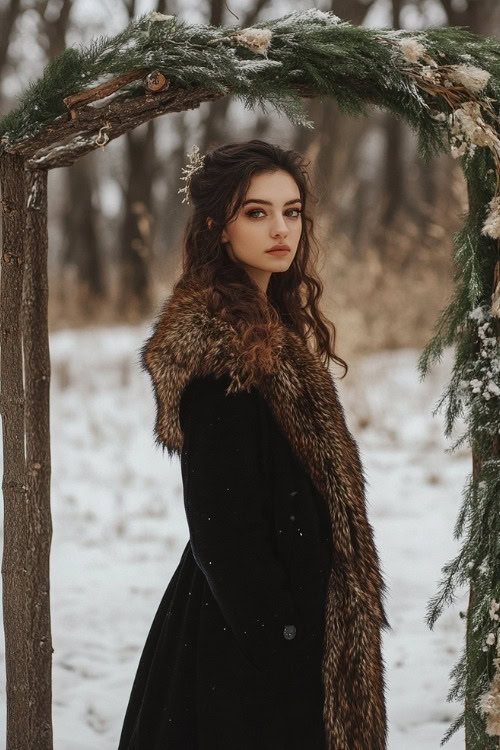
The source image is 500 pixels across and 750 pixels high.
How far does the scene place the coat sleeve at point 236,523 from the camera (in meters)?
1.96

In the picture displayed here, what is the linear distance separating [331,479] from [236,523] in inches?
11.8

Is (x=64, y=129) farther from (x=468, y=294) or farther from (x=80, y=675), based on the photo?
(x=80, y=675)

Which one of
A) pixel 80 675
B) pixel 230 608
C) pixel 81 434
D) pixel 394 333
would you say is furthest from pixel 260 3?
pixel 230 608

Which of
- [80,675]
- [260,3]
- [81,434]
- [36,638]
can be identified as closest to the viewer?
[36,638]

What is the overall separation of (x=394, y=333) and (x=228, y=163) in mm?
7453

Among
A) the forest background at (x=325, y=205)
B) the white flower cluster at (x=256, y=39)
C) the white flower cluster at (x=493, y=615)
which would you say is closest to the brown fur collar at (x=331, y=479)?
the white flower cluster at (x=493, y=615)

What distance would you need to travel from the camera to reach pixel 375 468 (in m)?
6.84

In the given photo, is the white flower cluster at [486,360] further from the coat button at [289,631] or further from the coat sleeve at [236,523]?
the coat button at [289,631]

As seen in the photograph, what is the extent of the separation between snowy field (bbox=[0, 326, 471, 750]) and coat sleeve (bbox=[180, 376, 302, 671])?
530mm

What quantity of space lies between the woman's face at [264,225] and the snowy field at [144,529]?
0.72 metres

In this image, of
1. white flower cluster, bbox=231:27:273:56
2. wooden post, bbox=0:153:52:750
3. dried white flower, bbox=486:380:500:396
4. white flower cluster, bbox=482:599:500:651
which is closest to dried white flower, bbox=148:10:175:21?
white flower cluster, bbox=231:27:273:56

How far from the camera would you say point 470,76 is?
2178mm

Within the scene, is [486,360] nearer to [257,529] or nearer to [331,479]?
[331,479]

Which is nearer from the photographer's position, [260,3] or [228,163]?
[228,163]
